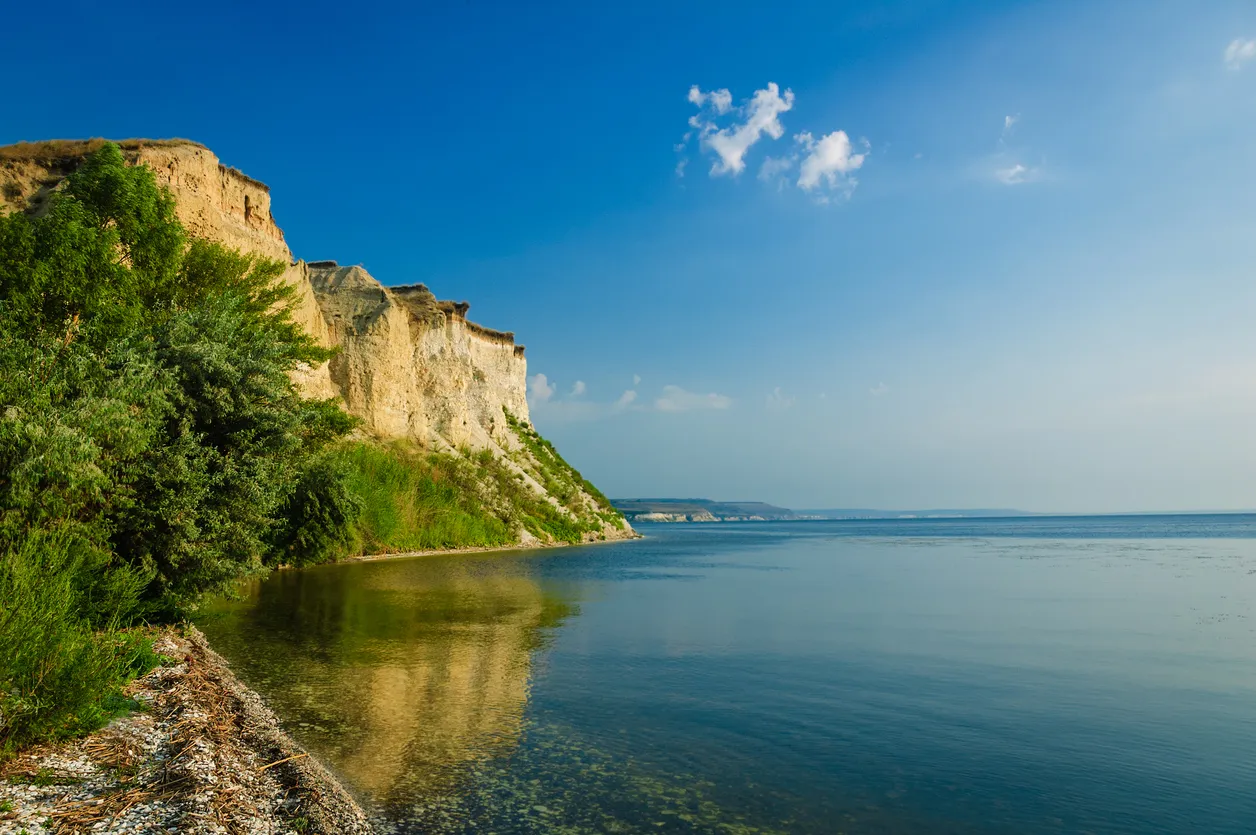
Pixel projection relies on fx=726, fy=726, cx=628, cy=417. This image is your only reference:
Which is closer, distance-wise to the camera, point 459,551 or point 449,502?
point 459,551

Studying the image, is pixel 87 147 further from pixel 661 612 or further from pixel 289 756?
pixel 289 756

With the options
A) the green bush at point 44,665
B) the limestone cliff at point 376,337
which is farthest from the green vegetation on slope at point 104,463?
the limestone cliff at point 376,337

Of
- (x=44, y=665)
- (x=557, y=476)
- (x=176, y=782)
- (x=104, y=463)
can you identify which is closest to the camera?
(x=176, y=782)

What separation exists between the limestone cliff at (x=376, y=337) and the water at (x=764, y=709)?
19.6 meters

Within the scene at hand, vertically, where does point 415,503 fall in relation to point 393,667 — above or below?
above

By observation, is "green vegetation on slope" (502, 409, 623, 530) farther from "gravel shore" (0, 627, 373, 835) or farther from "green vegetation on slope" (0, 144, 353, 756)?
"gravel shore" (0, 627, 373, 835)

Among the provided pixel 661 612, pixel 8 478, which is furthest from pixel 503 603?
pixel 8 478

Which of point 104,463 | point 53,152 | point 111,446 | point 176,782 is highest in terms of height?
point 53,152

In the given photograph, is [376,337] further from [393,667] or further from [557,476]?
[393,667]

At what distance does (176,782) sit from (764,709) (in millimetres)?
7494

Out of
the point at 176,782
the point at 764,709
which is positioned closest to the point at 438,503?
the point at 764,709

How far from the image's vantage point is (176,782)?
6.11 m

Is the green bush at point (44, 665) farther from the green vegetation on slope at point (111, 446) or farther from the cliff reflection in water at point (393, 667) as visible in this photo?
the cliff reflection in water at point (393, 667)

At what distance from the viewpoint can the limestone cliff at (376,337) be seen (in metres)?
34.6
